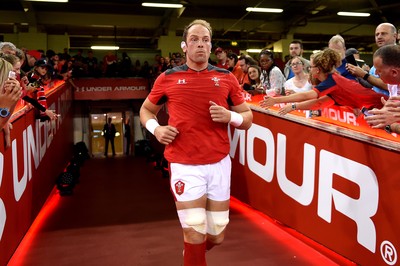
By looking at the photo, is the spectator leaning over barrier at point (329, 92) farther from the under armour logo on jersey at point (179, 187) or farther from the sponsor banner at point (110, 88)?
the sponsor banner at point (110, 88)

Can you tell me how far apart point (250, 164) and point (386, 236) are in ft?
7.46

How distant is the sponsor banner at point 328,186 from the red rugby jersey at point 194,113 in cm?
101

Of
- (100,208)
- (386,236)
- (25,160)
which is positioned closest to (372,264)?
(386,236)

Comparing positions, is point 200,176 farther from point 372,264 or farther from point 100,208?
point 100,208

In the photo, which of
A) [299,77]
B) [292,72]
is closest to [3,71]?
[299,77]

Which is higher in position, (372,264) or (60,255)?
(372,264)

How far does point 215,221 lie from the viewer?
2.54m

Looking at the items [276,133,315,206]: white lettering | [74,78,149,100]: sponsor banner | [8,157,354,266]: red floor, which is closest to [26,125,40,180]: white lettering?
[8,157,354,266]: red floor

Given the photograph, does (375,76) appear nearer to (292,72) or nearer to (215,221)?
(215,221)

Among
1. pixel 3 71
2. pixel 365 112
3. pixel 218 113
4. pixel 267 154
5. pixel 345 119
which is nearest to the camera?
pixel 3 71

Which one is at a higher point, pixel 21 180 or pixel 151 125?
pixel 151 125

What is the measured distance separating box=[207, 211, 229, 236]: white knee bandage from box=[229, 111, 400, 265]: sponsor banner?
3.29ft

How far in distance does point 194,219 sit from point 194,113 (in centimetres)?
65

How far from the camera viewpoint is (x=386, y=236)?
254cm
